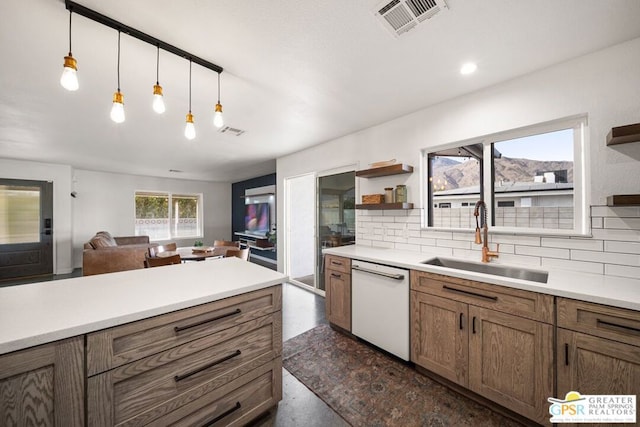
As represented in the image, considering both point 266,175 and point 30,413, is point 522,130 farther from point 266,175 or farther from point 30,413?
point 266,175

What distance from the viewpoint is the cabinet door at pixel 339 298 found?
99.1 inches

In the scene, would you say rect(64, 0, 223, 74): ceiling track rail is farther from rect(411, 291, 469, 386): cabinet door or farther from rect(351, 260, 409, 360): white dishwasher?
rect(411, 291, 469, 386): cabinet door

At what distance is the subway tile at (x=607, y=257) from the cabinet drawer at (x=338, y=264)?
69.6 inches

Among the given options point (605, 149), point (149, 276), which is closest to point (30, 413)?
point (149, 276)

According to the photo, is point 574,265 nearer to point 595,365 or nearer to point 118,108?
point 595,365

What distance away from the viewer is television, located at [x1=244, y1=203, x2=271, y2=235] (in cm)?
631

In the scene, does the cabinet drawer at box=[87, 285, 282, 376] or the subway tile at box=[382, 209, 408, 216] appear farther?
the subway tile at box=[382, 209, 408, 216]

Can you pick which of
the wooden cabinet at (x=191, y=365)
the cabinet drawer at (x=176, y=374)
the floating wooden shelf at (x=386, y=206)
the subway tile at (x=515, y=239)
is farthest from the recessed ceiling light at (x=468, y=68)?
the cabinet drawer at (x=176, y=374)

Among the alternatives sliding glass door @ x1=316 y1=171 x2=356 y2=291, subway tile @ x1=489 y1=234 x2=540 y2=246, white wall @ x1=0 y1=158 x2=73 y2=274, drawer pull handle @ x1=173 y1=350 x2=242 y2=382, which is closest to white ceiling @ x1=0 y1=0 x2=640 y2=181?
sliding glass door @ x1=316 y1=171 x2=356 y2=291

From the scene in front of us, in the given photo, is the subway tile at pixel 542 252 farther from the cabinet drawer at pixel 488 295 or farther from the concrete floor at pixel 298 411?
the concrete floor at pixel 298 411

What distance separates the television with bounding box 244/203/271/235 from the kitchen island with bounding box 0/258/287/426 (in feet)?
15.3

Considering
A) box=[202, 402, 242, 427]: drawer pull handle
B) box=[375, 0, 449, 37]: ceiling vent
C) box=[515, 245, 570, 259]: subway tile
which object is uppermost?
box=[375, 0, 449, 37]: ceiling vent

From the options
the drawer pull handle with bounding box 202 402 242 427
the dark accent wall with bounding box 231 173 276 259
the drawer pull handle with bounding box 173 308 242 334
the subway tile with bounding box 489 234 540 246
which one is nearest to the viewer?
the drawer pull handle with bounding box 173 308 242 334

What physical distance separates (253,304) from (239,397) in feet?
1.70
